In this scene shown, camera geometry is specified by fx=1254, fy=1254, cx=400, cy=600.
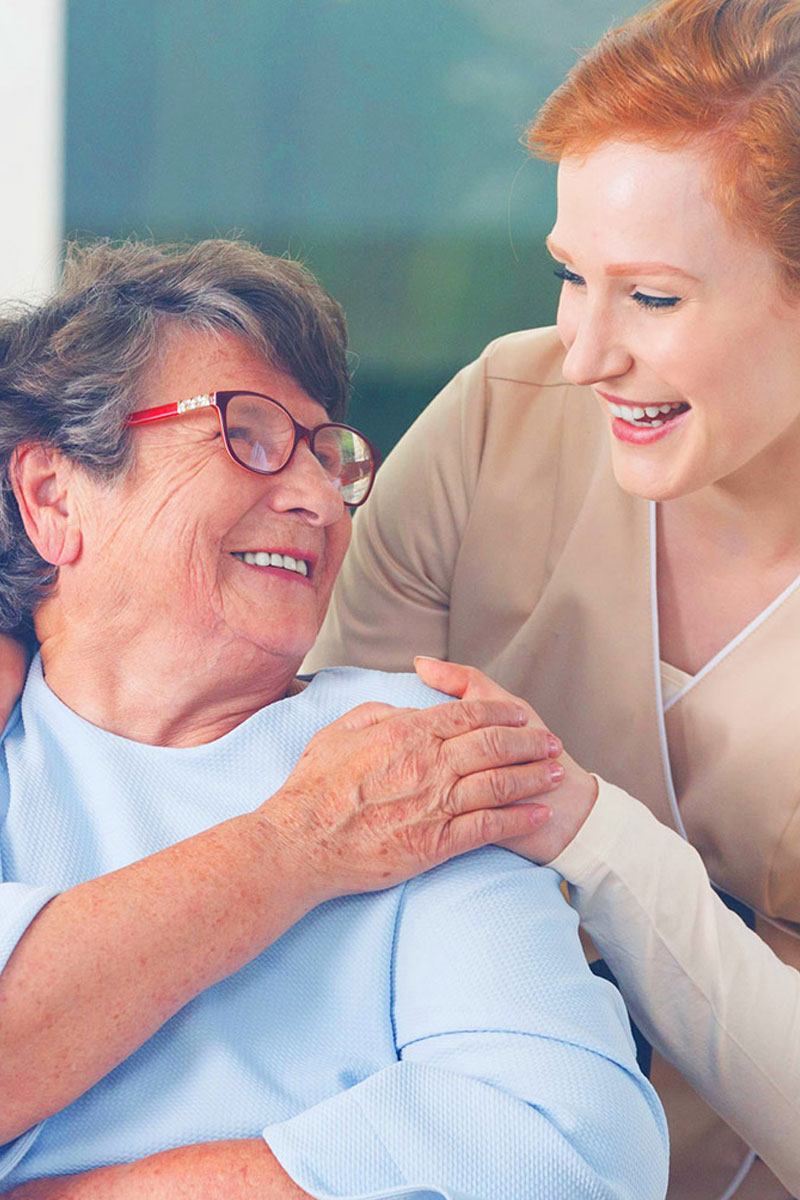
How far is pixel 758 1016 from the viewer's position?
1.33 metres

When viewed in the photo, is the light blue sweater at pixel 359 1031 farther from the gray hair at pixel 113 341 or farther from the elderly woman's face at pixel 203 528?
the gray hair at pixel 113 341

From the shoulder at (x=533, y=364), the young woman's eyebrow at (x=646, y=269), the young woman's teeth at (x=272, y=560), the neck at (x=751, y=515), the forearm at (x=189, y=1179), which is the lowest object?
the forearm at (x=189, y=1179)

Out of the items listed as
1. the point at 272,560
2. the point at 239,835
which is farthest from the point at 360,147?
the point at 239,835

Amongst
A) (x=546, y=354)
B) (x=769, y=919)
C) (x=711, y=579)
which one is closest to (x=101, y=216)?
(x=546, y=354)

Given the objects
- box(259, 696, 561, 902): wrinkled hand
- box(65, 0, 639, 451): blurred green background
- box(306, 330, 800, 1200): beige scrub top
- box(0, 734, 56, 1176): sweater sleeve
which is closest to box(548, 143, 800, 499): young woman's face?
box(306, 330, 800, 1200): beige scrub top

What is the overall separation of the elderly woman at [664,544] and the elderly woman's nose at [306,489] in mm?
320

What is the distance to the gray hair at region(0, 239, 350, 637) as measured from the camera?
1376 mm

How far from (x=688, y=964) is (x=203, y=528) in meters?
0.69

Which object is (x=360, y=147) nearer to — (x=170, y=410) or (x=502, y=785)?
(x=170, y=410)

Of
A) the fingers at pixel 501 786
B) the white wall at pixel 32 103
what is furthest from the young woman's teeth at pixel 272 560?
the white wall at pixel 32 103

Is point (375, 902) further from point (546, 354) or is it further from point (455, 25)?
point (455, 25)

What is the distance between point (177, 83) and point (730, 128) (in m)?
2.04

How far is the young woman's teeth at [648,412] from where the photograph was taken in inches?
58.3

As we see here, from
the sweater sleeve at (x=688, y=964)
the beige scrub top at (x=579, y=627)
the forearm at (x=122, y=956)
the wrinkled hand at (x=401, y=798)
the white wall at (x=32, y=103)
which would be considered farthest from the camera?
the white wall at (x=32, y=103)
